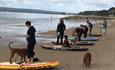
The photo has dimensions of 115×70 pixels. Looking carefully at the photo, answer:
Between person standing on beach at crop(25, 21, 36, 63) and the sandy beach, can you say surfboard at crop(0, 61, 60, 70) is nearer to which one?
person standing on beach at crop(25, 21, 36, 63)

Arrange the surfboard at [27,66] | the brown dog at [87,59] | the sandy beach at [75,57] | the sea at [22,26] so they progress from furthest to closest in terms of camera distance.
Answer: the sea at [22,26] < the sandy beach at [75,57] < the brown dog at [87,59] < the surfboard at [27,66]

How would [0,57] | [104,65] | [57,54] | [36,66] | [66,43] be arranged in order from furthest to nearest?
[66,43] → [57,54] → [0,57] → [104,65] → [36,66]

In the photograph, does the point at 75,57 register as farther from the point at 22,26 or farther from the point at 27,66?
the point at 22,26

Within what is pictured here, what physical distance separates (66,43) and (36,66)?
6.82 meters

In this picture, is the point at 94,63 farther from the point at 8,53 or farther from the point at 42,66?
the point at 8,53

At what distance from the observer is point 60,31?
2150cm

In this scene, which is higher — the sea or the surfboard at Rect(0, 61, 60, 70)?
the surfboard at Rect(0, 61, 60, 70)

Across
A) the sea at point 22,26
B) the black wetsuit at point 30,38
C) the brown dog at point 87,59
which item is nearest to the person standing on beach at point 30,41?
the black wetsuit at point 30,38

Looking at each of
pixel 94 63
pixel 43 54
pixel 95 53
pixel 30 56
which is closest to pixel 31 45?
pixel 30 56

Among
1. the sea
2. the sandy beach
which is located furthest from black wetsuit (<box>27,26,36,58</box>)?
the sea

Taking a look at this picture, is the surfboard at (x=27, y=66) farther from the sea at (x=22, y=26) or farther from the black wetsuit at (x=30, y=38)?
the sea at (x=22, y=26)

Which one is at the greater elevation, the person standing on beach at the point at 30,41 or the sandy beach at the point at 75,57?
the person standing on beach at the point at 30,41

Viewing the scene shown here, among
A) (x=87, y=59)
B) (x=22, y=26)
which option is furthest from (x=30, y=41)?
(x=22, y=26)

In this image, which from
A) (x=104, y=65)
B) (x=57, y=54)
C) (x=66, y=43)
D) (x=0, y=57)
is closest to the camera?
(x=104, y=65)
